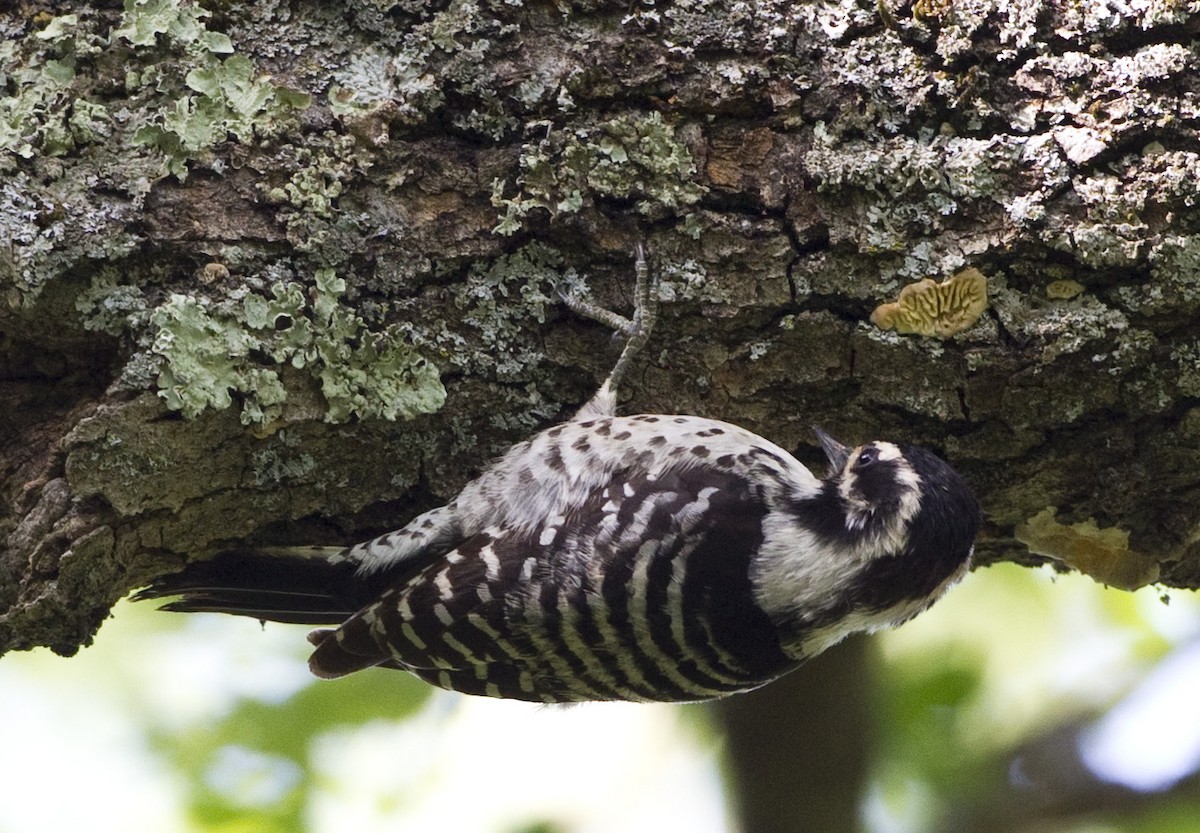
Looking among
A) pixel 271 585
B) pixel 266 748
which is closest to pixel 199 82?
pixel 271 585

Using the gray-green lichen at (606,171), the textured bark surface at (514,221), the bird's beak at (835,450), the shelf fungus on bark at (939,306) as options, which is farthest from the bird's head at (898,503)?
the gray-green lichen at (606,171)

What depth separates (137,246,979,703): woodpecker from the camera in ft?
7.64

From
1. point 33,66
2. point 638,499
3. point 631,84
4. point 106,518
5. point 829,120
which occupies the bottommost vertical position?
point 638,499

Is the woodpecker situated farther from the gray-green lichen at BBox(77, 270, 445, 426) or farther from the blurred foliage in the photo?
the blurred foliage

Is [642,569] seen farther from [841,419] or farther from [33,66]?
[33,66]

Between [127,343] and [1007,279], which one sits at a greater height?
[127,343]

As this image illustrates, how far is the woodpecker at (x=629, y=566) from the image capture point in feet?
7.64

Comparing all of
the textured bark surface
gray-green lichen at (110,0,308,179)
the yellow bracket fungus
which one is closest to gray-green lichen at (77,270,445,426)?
the textured bark surface

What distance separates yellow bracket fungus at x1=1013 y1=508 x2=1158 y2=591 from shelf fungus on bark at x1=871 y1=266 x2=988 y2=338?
1.91 ft

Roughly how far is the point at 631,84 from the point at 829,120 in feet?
1.34

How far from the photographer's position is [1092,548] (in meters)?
2.61

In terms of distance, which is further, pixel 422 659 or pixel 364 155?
pixel 422 659

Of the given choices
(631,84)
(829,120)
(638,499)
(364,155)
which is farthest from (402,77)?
(638,499)

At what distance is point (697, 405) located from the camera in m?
2.50
